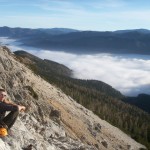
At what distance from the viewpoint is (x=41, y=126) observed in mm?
35125

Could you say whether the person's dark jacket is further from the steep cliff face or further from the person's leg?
the steep cliff face

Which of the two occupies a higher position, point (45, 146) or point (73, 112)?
point (45, 146)

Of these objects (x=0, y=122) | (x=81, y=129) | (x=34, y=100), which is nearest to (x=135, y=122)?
(x=81, y=129)

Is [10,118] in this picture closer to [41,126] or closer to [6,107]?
[6,107]

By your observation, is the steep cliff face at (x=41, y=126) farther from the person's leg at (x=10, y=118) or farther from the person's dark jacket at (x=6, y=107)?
the person's dark jacket at (x=6, y=107)

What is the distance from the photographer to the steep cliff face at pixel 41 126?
2341 centimetres

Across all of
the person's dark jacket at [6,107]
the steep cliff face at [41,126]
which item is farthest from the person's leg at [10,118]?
the steep cliff face at [41,126]

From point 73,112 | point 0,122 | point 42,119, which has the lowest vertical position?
point 73,112

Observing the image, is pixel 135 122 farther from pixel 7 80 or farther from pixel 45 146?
pixel 45 146

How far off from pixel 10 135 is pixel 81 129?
44684 millimetres

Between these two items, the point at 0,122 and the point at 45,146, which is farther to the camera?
the point at 45,146

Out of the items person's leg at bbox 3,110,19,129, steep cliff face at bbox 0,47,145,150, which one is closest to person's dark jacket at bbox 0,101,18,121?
person's leg at bbox 3,110,19,129

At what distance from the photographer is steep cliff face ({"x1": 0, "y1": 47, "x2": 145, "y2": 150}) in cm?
2341

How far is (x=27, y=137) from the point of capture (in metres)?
23.7
